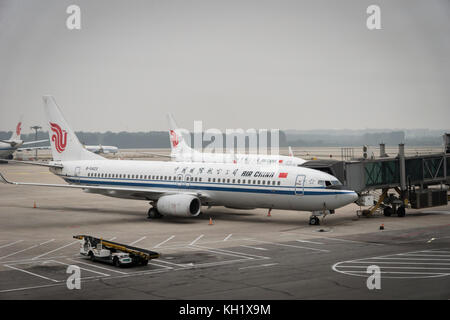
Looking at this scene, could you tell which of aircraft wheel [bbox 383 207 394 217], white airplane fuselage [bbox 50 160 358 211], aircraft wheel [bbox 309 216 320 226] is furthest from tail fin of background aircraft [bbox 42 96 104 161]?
aircraft wheel [bbox 383 207 394 217]

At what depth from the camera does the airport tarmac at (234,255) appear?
2247 centimetres

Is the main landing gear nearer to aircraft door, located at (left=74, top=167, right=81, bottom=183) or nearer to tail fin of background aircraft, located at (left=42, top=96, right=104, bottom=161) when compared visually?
aircraft door, located at (left=74, top=167, right=81, bottom=183)

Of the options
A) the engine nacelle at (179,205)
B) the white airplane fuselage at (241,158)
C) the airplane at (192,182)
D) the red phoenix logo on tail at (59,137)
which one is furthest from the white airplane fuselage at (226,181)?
the white airplane fuselage at (241,158)

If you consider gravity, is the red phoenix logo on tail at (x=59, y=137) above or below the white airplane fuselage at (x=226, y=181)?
above

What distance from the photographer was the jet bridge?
43500 millimetres

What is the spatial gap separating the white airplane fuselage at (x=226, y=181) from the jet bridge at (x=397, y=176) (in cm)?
295

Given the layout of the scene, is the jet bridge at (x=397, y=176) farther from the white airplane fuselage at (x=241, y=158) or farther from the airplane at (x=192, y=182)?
the white airplane fuselage at (x=241, y=158)

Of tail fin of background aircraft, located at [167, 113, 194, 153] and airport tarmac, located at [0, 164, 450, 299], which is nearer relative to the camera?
airport tarmac, located at [0, 164, 450, 299]

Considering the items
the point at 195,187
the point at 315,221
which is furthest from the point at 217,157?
the point at 315,221

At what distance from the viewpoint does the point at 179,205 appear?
42.5 meters

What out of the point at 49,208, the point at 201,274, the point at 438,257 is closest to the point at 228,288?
the point at 201,274

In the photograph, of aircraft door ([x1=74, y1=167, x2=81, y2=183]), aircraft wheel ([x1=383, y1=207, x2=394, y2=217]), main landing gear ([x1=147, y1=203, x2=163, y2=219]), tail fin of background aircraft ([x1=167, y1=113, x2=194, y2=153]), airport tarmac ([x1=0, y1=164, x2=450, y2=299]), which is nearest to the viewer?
airport tarmac ([x1=0, y1=164, x2=450, y2=299])

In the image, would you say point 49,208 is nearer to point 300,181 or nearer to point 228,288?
point 300,181

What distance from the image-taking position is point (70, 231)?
127 feet
